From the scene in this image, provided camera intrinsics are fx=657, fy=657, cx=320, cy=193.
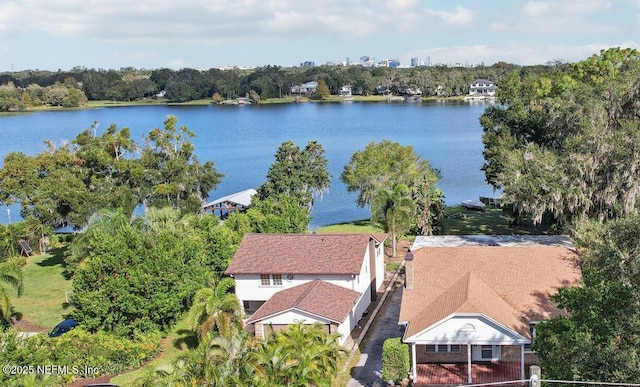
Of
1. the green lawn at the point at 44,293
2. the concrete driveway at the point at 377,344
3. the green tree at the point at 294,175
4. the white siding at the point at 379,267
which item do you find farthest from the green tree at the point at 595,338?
the green tree at the point at 294,175

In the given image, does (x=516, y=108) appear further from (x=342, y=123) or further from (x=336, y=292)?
(x=342, y=123)

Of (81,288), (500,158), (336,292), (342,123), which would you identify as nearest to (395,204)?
(500,158)

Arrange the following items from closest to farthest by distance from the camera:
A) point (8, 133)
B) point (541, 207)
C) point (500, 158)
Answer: point (541, 207)
point (500, 158)
point (8, 133)

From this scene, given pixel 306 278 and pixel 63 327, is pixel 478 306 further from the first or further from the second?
pixel 63 327

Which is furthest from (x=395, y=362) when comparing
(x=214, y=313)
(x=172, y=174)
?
(x=172, y=174)

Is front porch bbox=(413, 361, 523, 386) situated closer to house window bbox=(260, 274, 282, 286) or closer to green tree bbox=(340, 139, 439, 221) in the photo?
house window bbox=(260, 274, 282, 286)

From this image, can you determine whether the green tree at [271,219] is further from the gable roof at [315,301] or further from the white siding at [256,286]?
the gable roof at [315,301]
